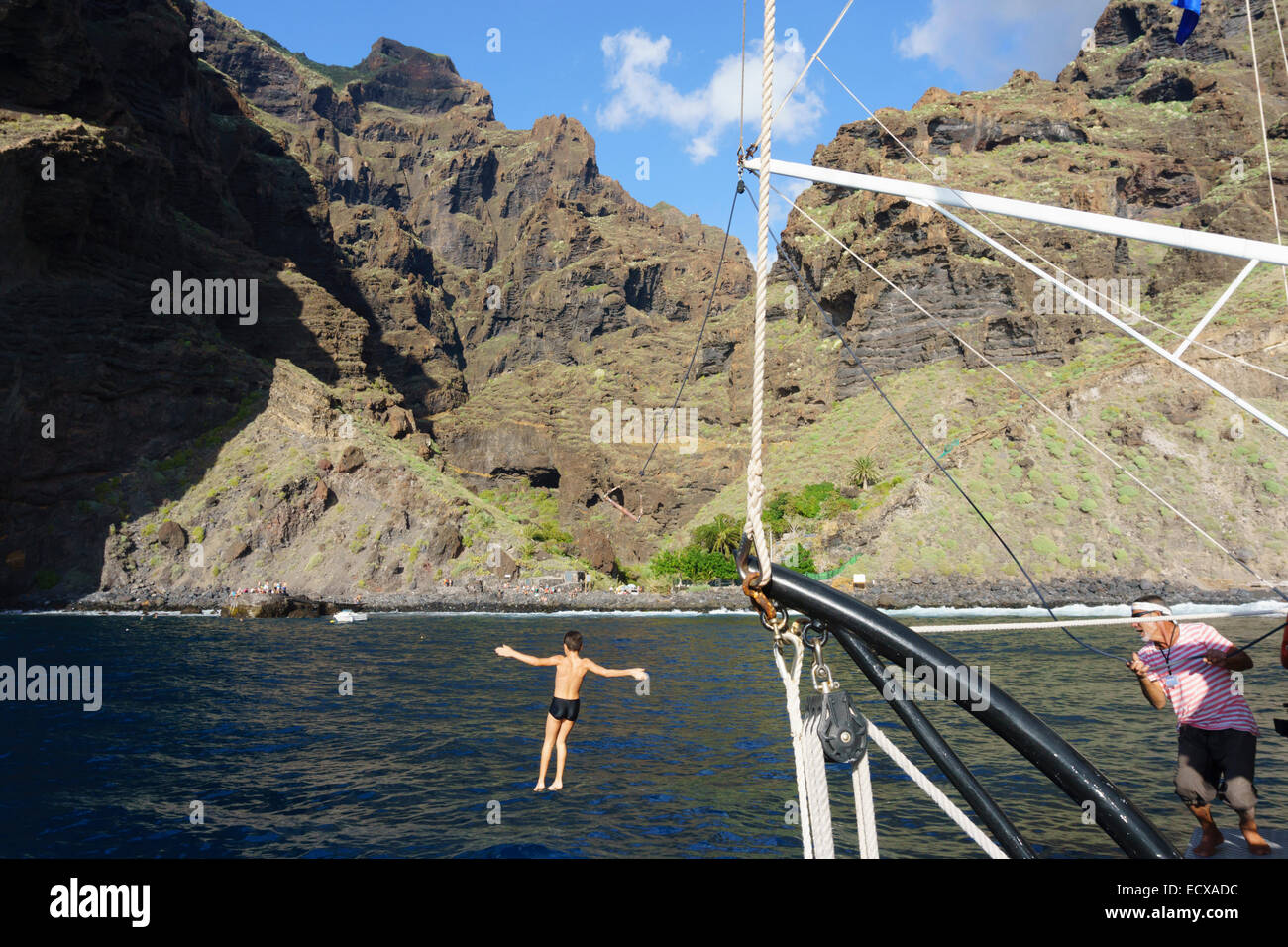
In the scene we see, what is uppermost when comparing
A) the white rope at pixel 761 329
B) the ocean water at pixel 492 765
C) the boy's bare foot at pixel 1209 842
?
the white rope at pixel 761 329

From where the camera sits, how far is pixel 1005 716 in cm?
460

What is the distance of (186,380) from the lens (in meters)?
86.2

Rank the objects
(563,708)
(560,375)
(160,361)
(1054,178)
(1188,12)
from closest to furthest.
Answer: (1188,12) < (563,708) < (160,361) < (1054,178) < (560,375)

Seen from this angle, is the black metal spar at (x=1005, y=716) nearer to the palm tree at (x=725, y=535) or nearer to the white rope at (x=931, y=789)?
the white rope at (x=931, y=789)

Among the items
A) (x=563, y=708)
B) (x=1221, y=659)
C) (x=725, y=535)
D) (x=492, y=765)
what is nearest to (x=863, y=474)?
(x=725, y=535)

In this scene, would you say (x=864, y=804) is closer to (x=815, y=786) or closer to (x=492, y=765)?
(x=815, y=786)

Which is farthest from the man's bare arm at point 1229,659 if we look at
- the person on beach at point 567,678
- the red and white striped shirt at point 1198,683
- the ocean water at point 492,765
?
the person on beach at point 567,678

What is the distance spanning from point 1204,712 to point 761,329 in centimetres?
538

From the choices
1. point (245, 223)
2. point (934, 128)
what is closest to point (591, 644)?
point (245, 223)

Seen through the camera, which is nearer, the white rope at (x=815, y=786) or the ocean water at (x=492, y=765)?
the white rope at (x=815, y=786)

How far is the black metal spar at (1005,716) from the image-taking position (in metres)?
4.45

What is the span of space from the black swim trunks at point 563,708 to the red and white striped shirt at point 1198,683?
679 centimetres
